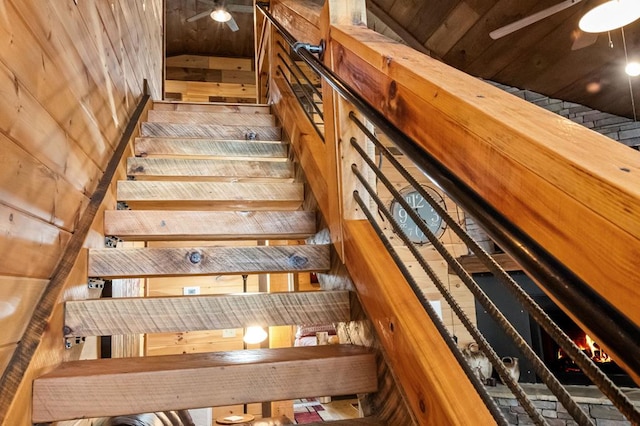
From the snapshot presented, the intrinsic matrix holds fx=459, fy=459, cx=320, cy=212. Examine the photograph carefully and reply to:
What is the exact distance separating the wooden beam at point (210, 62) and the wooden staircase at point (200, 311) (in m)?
6.05

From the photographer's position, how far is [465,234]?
73 centimetres

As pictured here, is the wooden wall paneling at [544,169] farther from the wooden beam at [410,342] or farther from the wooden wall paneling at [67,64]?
the wooden wall paneling at [67,64]

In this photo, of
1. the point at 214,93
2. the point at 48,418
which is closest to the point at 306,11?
the point at 48,418

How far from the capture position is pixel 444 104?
687mm

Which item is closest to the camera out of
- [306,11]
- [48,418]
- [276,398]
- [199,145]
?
[48,418]

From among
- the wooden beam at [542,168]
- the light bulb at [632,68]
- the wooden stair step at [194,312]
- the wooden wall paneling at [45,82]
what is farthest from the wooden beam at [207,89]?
the wooden beam at [542,168]

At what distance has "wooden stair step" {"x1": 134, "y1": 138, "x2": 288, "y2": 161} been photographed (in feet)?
8.06

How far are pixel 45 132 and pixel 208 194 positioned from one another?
0.79 metres

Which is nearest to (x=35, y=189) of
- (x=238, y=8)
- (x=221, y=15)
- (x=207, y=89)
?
(x=221, y=15)

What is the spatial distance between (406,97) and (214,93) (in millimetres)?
7416

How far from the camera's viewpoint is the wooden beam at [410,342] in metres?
0.81

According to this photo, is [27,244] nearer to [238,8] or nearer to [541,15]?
[541,15]

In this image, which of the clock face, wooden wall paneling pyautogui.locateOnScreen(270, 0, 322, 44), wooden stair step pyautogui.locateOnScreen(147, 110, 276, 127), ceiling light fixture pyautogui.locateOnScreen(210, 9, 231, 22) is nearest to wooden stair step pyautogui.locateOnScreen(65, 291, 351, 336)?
wooden wall paneling pyautogui.locateOnScreen(270, 0, 322, 44)

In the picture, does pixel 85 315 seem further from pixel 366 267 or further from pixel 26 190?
pixel 366 267
